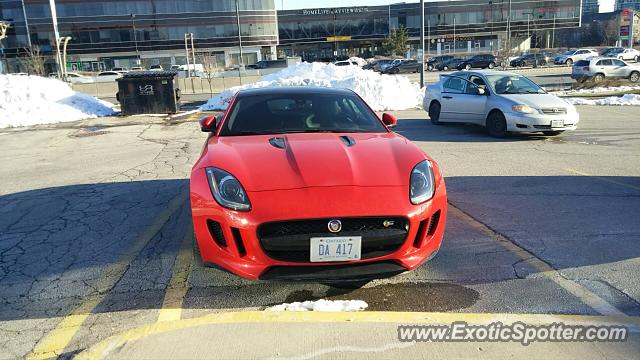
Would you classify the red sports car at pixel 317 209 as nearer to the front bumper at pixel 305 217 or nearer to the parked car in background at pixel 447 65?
the front bumper at pixel 305 217

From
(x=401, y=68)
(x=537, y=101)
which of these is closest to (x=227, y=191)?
(x=537, y=101)

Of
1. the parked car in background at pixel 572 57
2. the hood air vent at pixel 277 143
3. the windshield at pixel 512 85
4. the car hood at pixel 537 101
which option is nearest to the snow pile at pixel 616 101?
the windshield at pixel 512 85

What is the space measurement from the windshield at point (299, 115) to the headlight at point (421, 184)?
0.92 m

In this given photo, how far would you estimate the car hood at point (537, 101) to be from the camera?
10375 millimetres

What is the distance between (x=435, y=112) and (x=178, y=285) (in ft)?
35.3

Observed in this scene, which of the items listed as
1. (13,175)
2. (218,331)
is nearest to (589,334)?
(218,331)

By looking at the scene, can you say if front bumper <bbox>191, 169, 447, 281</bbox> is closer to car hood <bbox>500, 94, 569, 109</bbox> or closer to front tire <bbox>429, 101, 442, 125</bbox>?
car hood <bbox>500, 94, 569, 109</bbox>

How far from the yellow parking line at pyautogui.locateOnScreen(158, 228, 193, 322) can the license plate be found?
3.36 ft

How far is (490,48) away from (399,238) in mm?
91294

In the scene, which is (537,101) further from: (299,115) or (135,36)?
(135,36)

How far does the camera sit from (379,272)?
3.24 metres

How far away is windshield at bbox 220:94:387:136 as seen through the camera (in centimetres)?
456

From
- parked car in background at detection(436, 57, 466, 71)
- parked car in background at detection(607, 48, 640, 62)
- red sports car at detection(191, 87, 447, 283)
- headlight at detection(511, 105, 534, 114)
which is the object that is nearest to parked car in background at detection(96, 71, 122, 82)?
parked car in background at detection(436, 57, 466, 71)

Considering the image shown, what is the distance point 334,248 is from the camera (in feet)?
10.4
